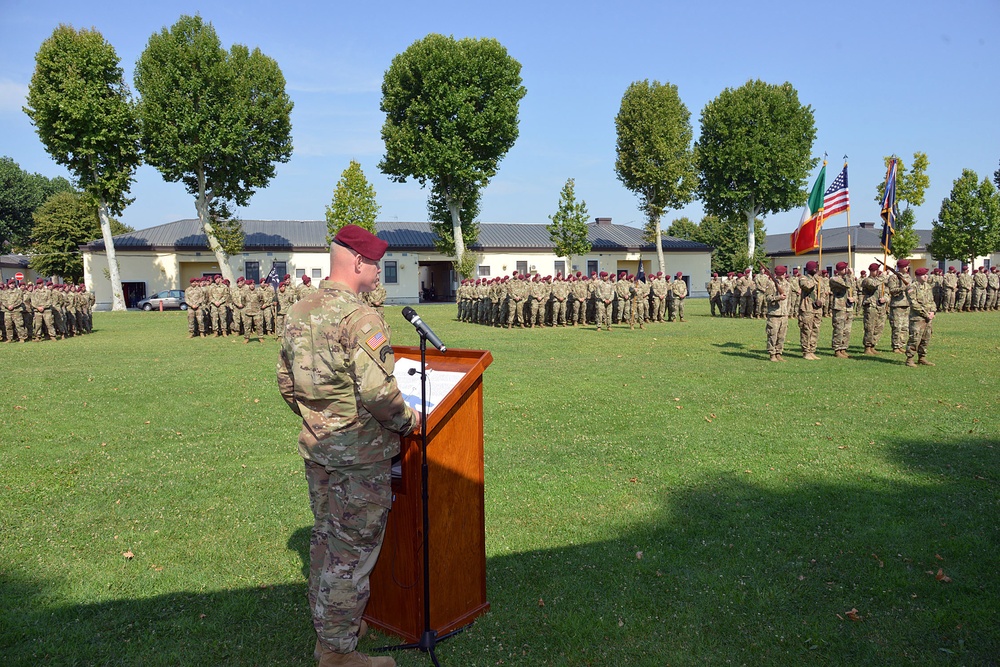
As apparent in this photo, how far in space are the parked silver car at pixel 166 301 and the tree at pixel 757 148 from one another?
37718 millimetres

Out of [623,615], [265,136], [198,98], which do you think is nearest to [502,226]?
[265,136]

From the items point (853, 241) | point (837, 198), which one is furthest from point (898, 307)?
point (853, 241)

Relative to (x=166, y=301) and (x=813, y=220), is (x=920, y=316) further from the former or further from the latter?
(x=166, y=301)

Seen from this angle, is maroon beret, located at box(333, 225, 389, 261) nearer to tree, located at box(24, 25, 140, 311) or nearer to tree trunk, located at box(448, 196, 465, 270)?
tree, located at box(24, 25, 140, 311)

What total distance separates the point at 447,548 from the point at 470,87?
39.6 m

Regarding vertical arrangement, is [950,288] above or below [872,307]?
above

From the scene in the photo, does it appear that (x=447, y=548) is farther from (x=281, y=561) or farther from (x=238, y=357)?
(x=238, y=357)

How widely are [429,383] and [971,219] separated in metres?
→ 60.4

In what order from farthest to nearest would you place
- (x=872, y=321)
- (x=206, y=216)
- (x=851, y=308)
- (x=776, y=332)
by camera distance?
(x=206, y=216), (x=872, y=321), (x=851, y=308), (x=776, y=332)

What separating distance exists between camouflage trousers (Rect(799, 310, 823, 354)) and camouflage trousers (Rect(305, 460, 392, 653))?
13499 millimetres

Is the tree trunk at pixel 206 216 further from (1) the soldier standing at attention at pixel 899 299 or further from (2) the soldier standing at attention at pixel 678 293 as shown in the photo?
(1) the soldier standing at attention at pixel 899 299

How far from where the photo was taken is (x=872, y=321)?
15.6 meters

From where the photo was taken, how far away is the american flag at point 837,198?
18.4 m

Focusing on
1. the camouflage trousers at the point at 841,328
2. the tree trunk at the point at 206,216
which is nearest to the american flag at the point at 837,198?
the camouflage trousers at the point at 841,328
